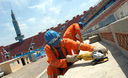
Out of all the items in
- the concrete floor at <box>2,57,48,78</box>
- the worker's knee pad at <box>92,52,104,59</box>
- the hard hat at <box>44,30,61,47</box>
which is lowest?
the concrete floor at <box>2,57,48,78</box>

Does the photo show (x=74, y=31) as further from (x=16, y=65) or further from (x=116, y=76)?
(x=16, y=65)

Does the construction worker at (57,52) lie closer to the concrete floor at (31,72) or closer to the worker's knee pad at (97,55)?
the worker's knee pad at (97,55)

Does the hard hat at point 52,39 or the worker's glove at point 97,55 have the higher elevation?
the hard hat at point 52,39

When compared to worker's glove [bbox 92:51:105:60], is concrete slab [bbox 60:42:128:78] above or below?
below

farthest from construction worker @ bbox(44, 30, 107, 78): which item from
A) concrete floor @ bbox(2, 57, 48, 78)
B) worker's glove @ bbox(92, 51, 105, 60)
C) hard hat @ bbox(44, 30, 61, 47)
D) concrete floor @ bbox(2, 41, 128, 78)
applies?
concrete floor @ bbox(2, 57, 48, 78)

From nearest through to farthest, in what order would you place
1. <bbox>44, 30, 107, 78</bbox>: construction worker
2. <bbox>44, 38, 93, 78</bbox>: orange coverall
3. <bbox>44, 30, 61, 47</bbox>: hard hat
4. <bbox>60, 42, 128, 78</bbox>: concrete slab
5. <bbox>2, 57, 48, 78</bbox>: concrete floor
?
<bbox>60, 42, 128, 78</bbox>: concrete slab < <bbox>44, 38, 93, 78</bbox>: orange coverall < <bbox>44, 30, 107, 78</bbox>: construction worker < <bbox>44, 30, 61, 47</bbox>: hard hat < <bbox>2, 57, 48, 78</bbox>: concrete floor

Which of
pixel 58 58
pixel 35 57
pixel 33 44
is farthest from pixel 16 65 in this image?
pixel 33 44

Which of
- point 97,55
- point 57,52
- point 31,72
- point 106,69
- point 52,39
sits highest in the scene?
point 52,39

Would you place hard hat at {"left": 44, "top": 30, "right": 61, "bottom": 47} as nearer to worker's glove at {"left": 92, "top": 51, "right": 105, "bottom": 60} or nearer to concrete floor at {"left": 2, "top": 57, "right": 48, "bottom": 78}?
worker's glove at {"left": 92, "top": 51, "right": 105, "bottom": 60}

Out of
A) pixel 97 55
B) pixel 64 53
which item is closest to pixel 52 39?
pixel 64 53

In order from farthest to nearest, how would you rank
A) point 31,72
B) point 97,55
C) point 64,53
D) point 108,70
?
1. point 31,72
2. point 64,53
3. point 97,55
4. point 108,70

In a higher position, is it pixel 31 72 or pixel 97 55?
pixel 97 55

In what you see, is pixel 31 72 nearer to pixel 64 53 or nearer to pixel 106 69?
pixel 64 53

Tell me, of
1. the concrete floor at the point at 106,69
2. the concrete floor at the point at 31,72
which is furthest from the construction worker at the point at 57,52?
the concrete floor at the point at 31,72
